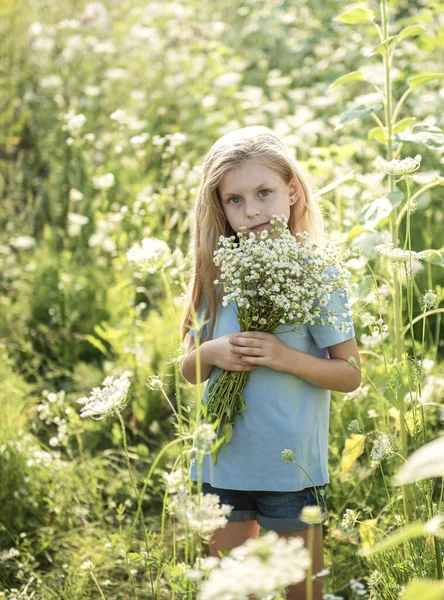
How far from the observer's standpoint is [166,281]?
2025 mm

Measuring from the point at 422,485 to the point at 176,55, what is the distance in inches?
185

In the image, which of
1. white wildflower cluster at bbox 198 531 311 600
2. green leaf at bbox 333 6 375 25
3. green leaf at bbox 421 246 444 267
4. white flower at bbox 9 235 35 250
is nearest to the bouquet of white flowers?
green leaf at bbox 421 246 444 267

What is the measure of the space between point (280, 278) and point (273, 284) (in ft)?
0.17

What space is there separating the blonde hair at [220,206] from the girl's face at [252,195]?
0.07ft

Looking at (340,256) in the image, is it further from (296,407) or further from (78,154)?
(78,154)

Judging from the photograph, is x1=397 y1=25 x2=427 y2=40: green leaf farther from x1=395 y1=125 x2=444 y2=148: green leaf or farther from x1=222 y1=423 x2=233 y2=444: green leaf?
x1=222 y1=423 x2=233 y2=444: green leaf

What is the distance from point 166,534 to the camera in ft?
8.43

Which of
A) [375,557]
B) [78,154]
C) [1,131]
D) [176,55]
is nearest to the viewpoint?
[375,557]

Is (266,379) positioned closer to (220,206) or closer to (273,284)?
(273,284)

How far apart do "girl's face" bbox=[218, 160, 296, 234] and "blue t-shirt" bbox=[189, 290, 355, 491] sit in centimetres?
27

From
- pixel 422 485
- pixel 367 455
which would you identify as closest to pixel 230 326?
pixel 422 485

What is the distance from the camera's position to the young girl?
186 cm

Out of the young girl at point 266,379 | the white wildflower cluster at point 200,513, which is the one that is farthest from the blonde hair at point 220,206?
the white wildflower cluster at point 200,513

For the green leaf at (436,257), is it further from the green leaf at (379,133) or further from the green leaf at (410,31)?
the green leaf at (410,31)
